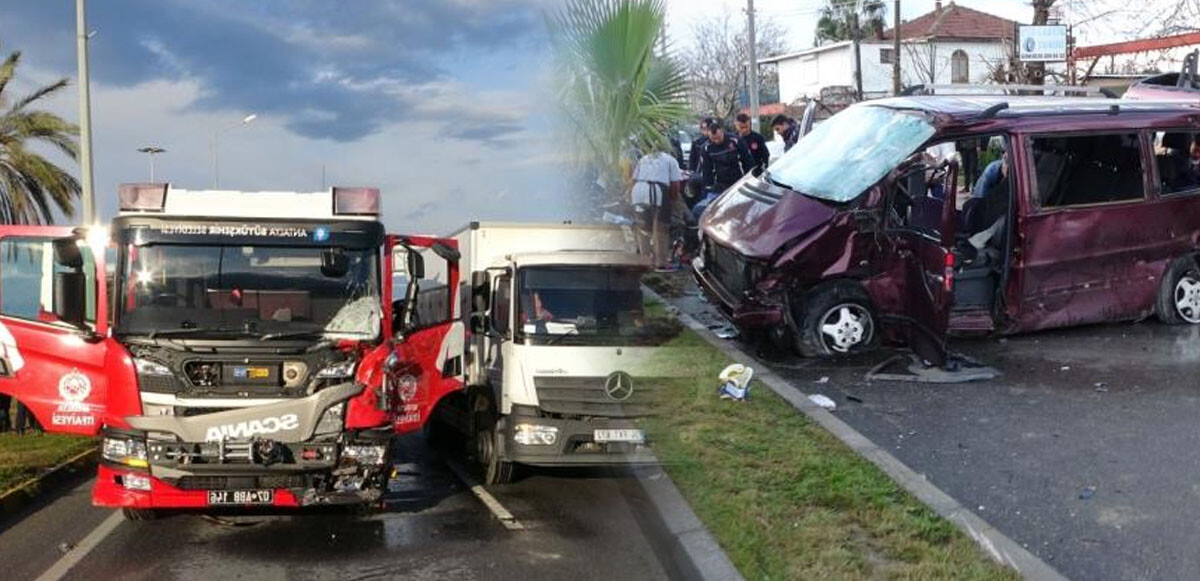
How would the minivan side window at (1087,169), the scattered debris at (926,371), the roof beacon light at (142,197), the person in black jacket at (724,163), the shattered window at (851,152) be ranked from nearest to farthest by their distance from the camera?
1. the roof beacon light at (142,197)
2. the scattered debris at (926,371)
3. the shattered window at (851,152)
4. the minivan side window at (1087,169)
5. the person in black jacket at (724,163)

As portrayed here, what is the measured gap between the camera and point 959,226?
941cm

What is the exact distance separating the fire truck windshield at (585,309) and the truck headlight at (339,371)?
121cm

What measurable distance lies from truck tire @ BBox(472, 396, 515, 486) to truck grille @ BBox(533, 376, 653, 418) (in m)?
0.77

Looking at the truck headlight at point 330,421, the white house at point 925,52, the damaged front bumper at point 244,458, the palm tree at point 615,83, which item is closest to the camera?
the palm tree at point 615,83

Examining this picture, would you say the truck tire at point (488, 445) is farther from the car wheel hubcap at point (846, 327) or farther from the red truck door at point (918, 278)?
the red truck door at point (918, 278)

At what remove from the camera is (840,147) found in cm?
914

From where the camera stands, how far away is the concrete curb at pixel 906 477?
458 centimetres

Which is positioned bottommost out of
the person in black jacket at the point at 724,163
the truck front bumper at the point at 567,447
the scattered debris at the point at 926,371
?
the truck front bumper at the point at 567,447

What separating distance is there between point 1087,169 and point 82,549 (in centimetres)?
826

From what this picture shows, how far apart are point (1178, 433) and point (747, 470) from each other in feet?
9.10

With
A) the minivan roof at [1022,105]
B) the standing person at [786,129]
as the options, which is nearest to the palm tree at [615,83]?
the minivan roof at [1022,105]

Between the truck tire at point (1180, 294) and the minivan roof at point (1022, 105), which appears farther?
the truck tire at point (1180, 294)

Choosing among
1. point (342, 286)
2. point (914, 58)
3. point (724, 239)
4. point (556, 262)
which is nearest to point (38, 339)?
point (342, 286)

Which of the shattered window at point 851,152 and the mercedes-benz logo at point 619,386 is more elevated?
the shattered window at point 851,152
